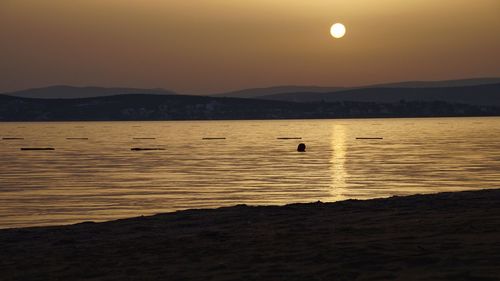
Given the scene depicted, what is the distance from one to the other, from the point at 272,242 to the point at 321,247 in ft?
5.21

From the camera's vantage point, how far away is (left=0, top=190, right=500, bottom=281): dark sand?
1474 centimetres

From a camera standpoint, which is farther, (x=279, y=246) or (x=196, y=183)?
(x=196, y=183)

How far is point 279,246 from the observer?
58.4 feet

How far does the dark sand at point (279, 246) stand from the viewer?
14.7 meters

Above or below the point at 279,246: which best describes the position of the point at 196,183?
below

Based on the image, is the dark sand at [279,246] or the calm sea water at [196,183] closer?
the dark sand at [279,246]

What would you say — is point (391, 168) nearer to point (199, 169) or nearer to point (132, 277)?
point (199, 169)

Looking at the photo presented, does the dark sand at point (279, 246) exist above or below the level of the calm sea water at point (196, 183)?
above

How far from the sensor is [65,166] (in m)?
73.9

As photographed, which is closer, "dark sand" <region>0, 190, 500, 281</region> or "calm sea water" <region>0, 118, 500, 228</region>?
"dark sand" <region>0, 190, 500, 281</region>

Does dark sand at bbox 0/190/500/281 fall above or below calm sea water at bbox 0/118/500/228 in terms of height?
above

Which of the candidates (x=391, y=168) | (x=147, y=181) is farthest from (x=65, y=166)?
(x=391, y=168)

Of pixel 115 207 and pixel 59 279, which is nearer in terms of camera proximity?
pixel 59 279

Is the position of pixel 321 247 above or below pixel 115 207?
above
